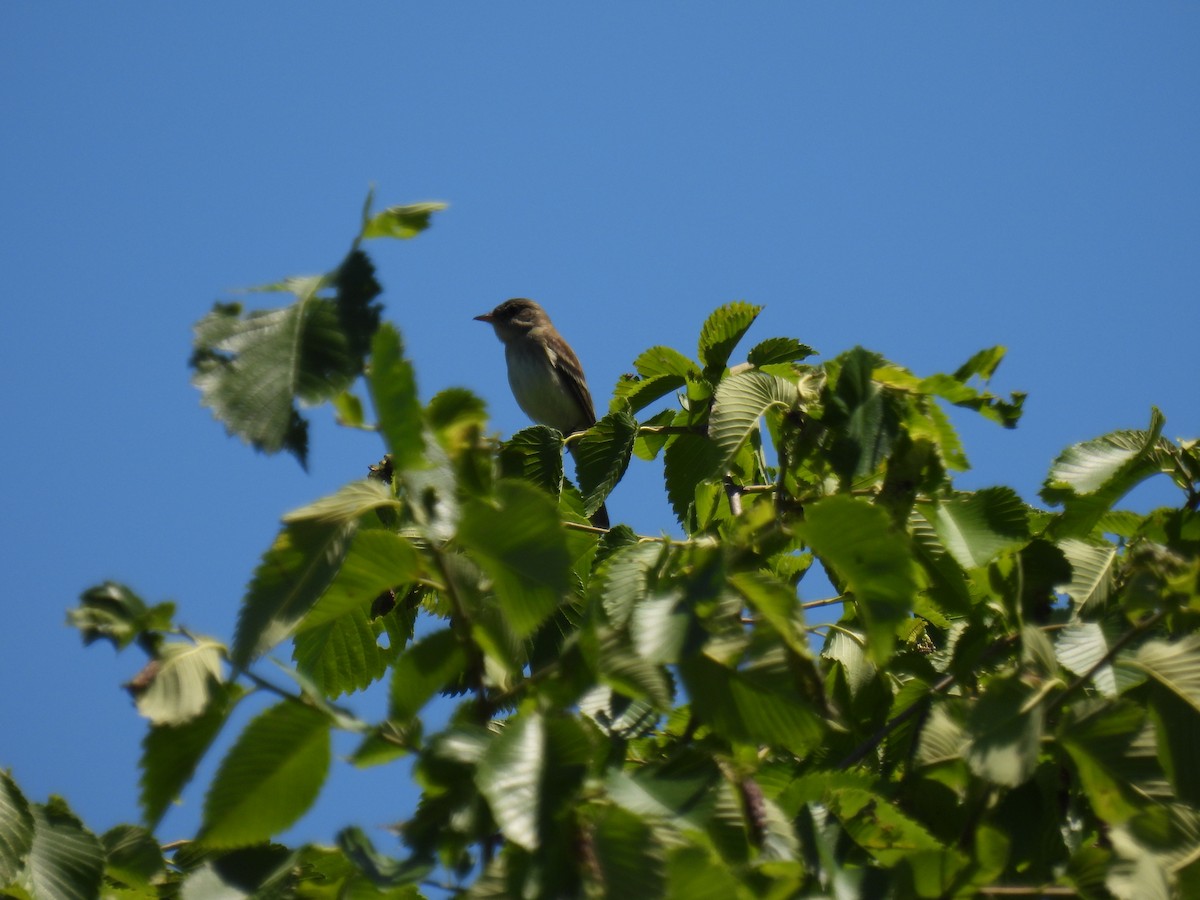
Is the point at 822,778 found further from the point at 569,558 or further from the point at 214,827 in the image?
the point at 214,827

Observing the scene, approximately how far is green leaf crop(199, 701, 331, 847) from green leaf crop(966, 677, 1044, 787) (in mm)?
1041

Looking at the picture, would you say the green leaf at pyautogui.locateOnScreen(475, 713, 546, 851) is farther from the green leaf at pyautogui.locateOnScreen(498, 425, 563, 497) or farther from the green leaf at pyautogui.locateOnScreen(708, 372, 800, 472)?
the green leaf at pyautogui.locateOnScreen(498, 425, 563, 497)

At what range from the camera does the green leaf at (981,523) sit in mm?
2678

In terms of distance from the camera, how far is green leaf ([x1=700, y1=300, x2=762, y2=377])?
354 centimetres

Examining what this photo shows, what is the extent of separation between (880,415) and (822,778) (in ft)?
2.57

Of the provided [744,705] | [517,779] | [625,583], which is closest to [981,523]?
[625,583]

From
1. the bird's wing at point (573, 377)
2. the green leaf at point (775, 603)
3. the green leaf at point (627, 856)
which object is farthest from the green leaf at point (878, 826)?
the bird's wing at point (573, 377)

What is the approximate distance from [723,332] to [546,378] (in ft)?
27.9

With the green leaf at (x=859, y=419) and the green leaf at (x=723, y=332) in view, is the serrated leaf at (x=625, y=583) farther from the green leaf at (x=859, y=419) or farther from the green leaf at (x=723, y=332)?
the green leaf at (x=723, y=332)

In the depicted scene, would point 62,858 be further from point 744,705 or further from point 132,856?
point 744,705

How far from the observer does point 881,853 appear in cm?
219

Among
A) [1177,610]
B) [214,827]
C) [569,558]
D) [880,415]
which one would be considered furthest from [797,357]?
[214,827]

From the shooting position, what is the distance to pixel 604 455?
3.73 m

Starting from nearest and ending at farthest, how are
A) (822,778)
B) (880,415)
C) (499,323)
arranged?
(822,778) → (880,415) → (499,323)
